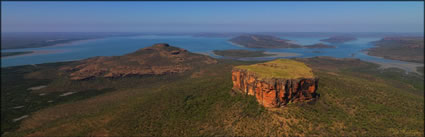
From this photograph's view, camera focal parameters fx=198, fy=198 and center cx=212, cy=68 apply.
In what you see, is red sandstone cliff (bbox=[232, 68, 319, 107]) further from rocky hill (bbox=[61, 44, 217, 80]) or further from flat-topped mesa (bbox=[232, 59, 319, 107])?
rocky hill (bbox=[61, 44, 217, 80])

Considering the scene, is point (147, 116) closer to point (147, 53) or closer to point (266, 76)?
point (266, 76)

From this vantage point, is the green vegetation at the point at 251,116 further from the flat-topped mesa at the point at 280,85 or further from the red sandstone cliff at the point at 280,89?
the flat-topped mesa at the point at 280,85

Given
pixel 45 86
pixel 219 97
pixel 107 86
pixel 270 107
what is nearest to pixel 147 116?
pixel 219 97

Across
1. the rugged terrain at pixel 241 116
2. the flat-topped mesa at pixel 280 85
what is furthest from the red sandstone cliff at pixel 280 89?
the rugged terrain at pixel 241 116

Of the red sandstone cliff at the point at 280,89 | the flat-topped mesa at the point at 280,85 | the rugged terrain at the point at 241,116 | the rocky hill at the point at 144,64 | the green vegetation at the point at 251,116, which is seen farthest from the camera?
the rocky hill at the point at 144,64

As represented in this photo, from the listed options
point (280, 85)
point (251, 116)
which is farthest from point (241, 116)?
point (280, 85)

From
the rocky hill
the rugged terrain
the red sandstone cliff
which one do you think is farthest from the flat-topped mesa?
the rocky hill

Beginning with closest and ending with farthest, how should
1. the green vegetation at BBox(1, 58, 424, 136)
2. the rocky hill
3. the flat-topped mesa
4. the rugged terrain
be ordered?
the green vegetation at BBox(1, 58, 424, 136) → the rugged terrain → the flat-topped mesa → the rocky hill
